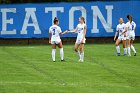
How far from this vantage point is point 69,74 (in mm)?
21750

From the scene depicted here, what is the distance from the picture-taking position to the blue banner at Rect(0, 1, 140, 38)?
41.3m

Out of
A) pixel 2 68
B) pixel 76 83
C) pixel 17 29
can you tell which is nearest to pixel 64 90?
pixel 76 83

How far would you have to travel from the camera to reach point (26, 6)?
41812mm

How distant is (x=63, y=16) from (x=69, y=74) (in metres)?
20.4

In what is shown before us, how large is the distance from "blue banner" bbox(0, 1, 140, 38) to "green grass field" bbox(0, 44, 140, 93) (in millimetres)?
9743

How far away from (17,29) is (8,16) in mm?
1158

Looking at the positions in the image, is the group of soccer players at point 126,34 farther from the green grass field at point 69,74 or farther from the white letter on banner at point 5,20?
the white letter on banner at point 5,20

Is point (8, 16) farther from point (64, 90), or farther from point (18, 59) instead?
point (64, 90)

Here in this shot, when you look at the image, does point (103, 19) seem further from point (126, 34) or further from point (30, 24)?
point (126, 34)

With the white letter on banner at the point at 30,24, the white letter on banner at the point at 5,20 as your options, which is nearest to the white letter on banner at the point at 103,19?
the white letter on banner at the point at 30,24

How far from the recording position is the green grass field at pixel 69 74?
18016 mm

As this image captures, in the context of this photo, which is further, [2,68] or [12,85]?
[2,68]

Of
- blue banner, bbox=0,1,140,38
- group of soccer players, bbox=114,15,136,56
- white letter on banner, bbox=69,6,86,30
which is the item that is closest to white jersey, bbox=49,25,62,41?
group of soccer players, bbox=114,15,136,56

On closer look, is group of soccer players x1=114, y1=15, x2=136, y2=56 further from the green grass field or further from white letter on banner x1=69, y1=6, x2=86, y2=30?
white letter on banner x1=69, y1=6, x2=86, y2=30
